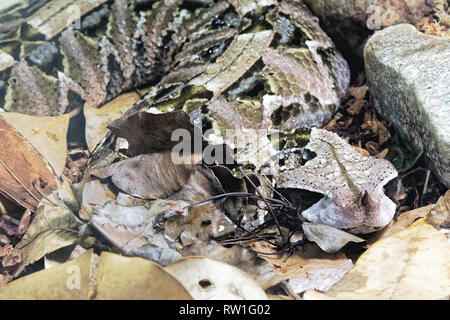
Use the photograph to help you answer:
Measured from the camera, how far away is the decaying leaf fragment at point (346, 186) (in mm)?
2023

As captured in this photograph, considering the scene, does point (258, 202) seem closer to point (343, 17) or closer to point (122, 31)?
point (343, 17)

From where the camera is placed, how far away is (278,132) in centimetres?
279

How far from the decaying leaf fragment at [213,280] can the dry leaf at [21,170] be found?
1.20 metres

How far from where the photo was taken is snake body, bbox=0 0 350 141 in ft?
9.37

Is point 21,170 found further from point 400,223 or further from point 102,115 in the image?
point 400,223

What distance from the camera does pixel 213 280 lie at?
1.48m

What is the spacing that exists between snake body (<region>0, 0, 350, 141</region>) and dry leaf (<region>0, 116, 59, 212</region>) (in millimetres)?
682

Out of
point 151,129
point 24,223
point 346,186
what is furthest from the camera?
point 24,223

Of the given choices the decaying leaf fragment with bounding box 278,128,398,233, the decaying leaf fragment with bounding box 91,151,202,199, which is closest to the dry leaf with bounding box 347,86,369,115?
the decaying leaf fragment with bounding box 278,128,398,233

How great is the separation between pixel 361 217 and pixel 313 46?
155 cm

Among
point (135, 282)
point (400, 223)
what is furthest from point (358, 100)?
point (135, 282)

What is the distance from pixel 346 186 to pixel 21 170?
1556mm

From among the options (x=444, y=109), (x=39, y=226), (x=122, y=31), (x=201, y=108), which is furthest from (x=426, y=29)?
(x=39, y=226)

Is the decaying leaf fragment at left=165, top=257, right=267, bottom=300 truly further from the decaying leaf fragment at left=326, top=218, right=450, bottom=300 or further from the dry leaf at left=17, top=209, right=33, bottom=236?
the dry leaf at left=17, top=209, right=33, bottom=236
